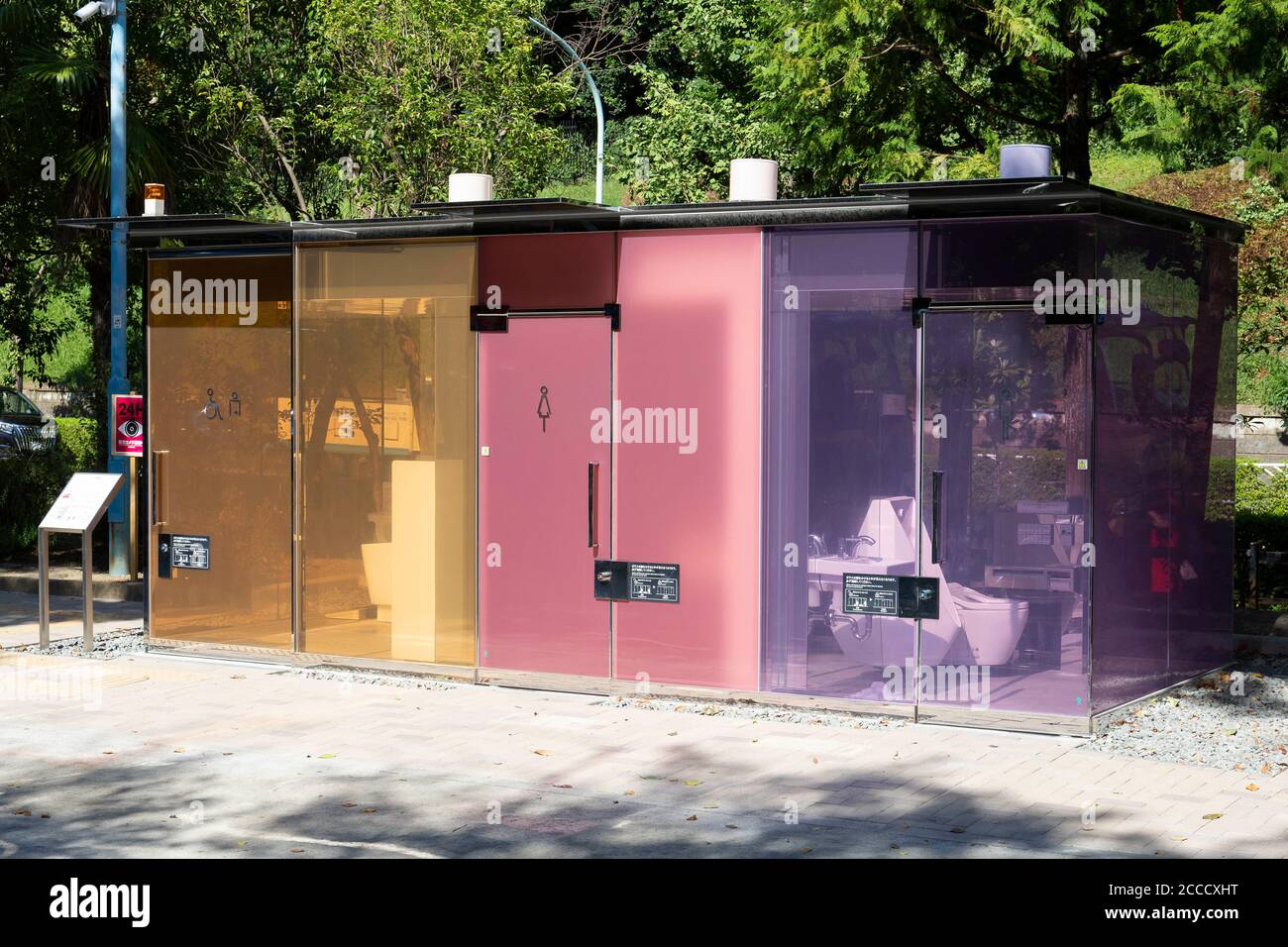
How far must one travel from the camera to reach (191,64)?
20438 mm

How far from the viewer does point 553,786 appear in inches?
319

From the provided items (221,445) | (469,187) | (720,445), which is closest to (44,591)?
(221,445)

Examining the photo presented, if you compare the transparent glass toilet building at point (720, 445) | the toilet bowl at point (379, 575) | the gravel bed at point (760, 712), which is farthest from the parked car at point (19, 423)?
the gravel bed at point (760, 712)

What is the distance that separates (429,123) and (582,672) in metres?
10.5

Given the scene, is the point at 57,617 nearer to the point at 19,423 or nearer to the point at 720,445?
the point at 720,445

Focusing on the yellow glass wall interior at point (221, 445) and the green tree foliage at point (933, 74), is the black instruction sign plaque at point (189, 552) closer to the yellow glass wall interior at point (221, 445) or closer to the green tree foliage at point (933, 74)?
the yellow glass wall interior at point (221, 445)

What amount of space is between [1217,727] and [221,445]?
24.0ft

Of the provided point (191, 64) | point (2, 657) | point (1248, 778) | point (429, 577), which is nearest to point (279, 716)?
point (429, 577)

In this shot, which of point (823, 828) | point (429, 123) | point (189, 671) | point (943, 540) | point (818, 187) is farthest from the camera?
point (429, 123)

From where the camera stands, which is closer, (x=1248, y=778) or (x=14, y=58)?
(x=1248, y=778)

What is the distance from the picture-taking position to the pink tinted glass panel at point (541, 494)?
10781 mm

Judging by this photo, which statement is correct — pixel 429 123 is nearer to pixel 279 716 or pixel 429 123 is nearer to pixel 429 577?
pixel 429 577

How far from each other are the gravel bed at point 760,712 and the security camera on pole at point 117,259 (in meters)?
7.16
